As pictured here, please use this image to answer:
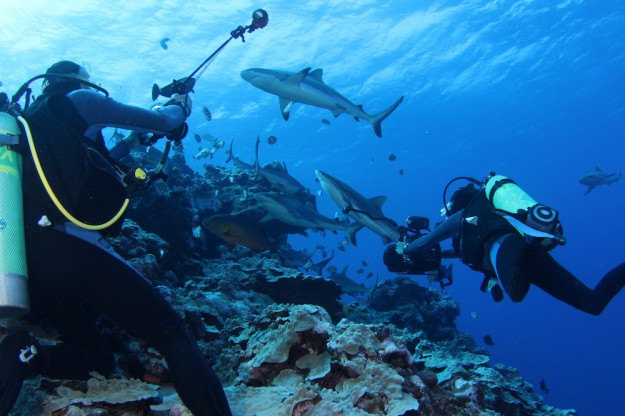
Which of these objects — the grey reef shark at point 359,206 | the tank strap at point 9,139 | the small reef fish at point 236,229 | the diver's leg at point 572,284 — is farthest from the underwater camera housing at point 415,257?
the tank strap at point 9,139

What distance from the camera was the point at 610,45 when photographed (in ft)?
125

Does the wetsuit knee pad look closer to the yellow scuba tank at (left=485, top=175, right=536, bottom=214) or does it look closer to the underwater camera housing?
the yellow scuba tank at (left=485, top=175, right=536, bottom=214)

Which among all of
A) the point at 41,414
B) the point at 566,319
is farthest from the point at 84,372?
the point at 566,319

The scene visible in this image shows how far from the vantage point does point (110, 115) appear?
2891 mm

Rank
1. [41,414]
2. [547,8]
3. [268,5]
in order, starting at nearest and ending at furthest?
[41,414], [268,5], [547,8]

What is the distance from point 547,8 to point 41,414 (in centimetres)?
4085

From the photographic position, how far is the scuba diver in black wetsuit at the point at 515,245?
3516 millimetres

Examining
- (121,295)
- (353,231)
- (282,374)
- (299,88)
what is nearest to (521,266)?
(282,374)

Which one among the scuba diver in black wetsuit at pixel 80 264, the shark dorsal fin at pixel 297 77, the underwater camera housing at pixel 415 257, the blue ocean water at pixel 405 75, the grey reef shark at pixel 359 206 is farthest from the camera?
the blue ocean water at pixel 405 75

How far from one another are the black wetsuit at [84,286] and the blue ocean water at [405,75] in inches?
748

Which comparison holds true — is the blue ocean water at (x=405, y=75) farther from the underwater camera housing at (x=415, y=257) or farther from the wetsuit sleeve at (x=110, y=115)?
the wetsuit sleeve at (x=110, y=115)

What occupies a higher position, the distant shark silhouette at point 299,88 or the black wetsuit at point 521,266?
the distant shark silhouette at point 299,88

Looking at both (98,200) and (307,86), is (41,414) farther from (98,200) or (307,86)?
(307,86)

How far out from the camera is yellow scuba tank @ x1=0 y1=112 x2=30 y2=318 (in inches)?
84.7
